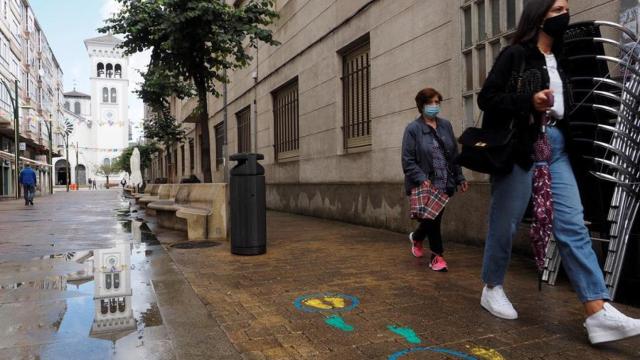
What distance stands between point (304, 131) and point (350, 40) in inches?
115

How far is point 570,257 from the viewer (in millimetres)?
2754

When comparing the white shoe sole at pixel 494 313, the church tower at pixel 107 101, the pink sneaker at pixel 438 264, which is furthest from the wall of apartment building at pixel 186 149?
the church tower at pixel 107 101

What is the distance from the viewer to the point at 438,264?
4703mm

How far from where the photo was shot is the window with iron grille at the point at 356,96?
9281 mm

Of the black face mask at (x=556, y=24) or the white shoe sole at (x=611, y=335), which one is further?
the black face mask at (x=556, y=24)

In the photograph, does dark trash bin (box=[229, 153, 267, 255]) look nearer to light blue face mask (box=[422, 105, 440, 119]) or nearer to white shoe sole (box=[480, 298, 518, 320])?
light blue face mask (box=[422, 105, 440, 119])

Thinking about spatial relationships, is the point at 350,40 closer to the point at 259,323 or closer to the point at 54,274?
the point at 54,274

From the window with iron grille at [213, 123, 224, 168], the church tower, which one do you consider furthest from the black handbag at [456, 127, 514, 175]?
the church tower

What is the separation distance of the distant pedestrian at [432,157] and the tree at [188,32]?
5562 mm

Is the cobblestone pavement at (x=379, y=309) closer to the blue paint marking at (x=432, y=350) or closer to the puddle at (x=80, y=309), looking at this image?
the blue paint marking at (x=432, y=350)

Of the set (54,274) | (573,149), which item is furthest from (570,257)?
(54,274)

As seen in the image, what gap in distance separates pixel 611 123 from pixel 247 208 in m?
3.82

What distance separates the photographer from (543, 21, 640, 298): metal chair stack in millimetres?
3361

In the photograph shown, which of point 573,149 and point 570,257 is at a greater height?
point 573,149
